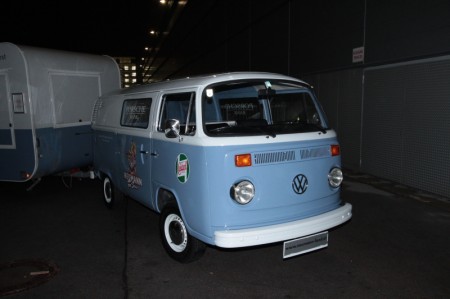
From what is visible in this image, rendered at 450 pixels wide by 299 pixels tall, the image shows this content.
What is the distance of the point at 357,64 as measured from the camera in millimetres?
9328

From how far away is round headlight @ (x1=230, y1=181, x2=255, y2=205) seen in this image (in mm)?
3781

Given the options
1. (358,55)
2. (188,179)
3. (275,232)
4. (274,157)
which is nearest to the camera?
(275,232)

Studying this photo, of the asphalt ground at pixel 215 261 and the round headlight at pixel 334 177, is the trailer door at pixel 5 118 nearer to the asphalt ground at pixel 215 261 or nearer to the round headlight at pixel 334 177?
the asphalt ground at pixel 215 261

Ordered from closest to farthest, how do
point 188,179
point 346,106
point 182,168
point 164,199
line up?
point 188,179
point 182,168
point 164,199
point 346,106

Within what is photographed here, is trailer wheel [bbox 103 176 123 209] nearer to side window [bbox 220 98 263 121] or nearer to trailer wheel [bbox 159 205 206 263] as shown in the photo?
trailer wheel [bbox 159 205 206 263]

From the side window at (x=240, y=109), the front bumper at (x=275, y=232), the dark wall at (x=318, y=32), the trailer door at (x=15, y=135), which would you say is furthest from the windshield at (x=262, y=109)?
the trailer door at (x=15, y=135)

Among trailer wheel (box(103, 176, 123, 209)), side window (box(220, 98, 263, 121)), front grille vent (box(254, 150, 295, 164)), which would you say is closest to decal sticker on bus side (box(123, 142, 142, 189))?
trailer wheel (box(103, 176, 123, 209))

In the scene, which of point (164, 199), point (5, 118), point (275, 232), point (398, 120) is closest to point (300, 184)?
point (275, 232)

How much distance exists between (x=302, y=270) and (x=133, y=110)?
10.9 ft

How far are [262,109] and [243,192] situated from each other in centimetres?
170

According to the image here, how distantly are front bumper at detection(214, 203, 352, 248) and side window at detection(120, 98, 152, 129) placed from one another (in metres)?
2.20

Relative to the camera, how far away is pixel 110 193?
Answer: 6.84 metres

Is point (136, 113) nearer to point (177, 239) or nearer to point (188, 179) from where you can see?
point (188, 179)

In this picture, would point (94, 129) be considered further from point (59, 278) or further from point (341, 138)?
point (341, 138)
